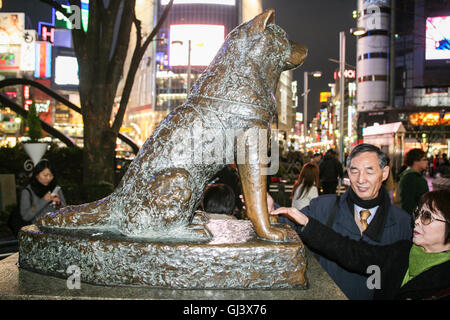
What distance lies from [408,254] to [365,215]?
1.55ft

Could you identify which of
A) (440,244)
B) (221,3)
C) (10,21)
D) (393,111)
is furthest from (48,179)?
(221,3)

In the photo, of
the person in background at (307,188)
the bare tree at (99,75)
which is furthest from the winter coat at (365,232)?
the bare tree at (99,75)

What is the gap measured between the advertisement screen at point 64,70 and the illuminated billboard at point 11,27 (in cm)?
1051

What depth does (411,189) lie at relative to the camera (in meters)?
6.11

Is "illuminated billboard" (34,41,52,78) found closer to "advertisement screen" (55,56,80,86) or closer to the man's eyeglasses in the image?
"advertisement screen" (55,56,80,86)

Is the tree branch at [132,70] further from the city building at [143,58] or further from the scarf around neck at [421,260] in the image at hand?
the city building at [143,58]

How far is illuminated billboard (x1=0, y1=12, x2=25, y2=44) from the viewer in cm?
2870

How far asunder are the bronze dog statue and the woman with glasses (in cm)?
43

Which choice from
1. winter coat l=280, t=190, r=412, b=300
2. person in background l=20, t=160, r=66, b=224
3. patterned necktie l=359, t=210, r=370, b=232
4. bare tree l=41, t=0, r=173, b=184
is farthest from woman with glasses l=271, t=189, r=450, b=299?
bare tree l=41, t=0, r=173, b=184

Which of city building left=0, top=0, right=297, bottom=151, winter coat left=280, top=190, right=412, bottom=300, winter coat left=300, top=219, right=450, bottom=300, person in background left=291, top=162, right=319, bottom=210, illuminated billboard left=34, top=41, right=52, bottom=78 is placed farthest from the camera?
illuminated billboard left=34, top=41, right=52, bottom=78

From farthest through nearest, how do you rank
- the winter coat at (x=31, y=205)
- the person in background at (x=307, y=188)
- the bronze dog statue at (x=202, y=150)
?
the person in background at (x=307, y=188)
the winter coat at (x=31, y=205)
the bronze dog statue at (x=202, y=150)

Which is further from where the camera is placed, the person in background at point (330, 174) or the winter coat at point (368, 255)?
the person in background at point (330, 174)

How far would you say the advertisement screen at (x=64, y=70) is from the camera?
134 feet
